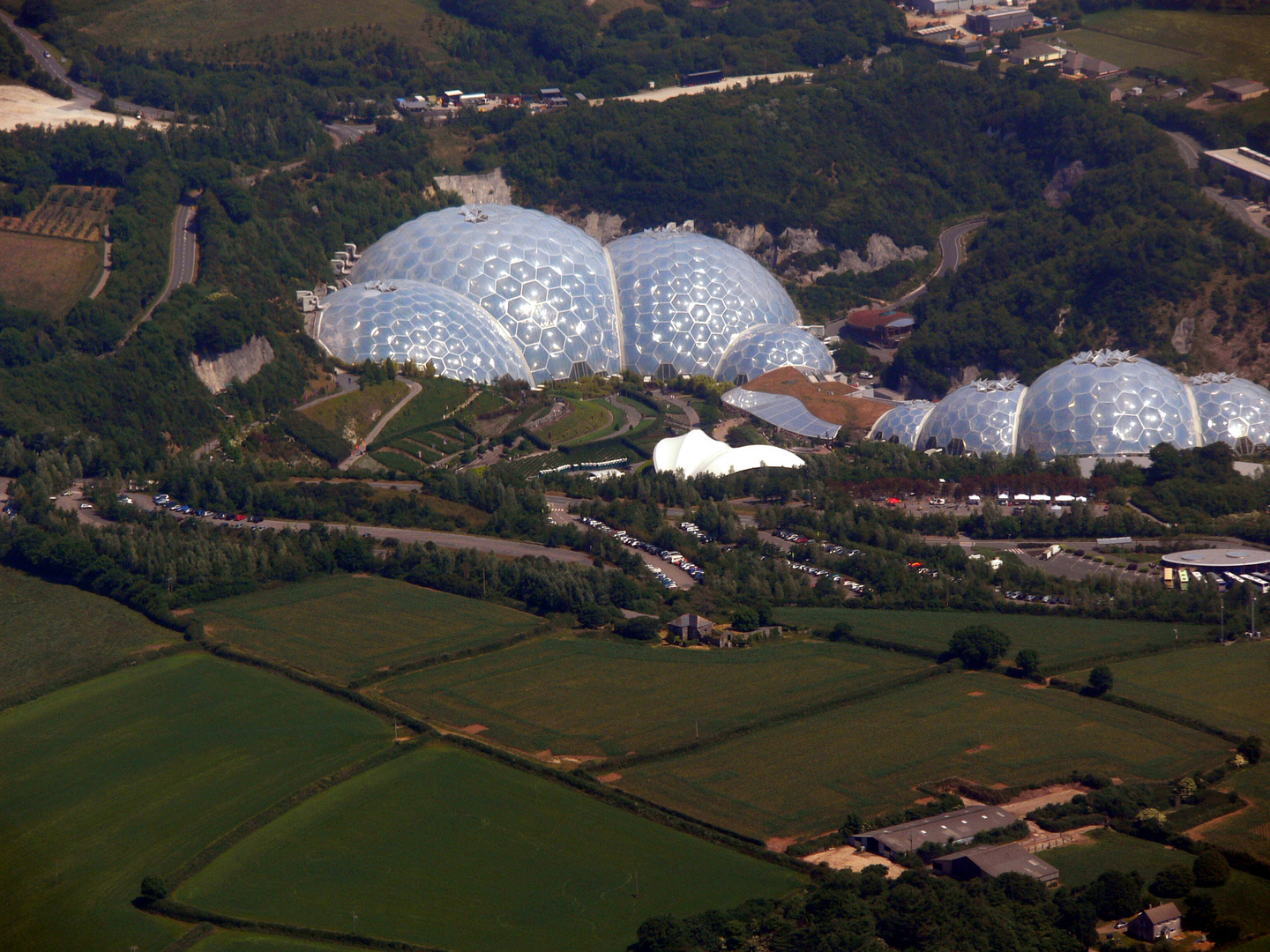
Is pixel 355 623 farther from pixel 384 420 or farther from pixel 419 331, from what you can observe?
pixel 419 331

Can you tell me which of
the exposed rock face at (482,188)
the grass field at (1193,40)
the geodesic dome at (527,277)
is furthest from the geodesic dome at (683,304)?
the grass field at (1193,40)

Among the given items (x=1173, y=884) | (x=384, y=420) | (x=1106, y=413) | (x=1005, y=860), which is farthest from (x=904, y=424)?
(x=1173, y=884)

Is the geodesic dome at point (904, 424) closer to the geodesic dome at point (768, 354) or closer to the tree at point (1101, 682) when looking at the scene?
the geodesic dome at point (768, 354)

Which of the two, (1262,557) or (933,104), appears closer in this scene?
(1262,557)

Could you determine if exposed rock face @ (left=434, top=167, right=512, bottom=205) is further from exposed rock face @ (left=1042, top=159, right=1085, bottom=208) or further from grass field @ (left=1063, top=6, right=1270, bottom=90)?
grass field @ (left=1063, top=6, right=1270, bottom=90)

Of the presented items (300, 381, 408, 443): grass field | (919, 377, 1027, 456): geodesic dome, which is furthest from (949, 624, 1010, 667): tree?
(300, 381, 408, 443): grass field

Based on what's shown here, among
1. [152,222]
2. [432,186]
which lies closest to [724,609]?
[152,222]

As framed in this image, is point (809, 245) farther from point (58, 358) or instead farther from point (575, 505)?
point (58, 358)

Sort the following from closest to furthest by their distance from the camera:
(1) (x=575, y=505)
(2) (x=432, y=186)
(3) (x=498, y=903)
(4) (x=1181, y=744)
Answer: (3) (x=498, y=903) → (4) (x=1181, y=744) → (1) (x=575, y=505) → (2) (x=432, y=186)
